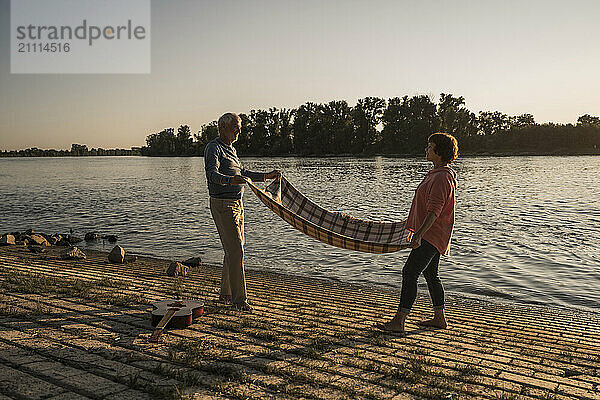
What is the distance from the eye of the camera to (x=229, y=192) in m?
7.15

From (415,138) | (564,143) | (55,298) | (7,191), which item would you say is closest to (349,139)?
(415,138)

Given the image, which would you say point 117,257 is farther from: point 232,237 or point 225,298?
point 232,237

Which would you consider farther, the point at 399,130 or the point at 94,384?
the point at 399,130

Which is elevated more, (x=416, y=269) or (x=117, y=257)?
(x=416, y=269)

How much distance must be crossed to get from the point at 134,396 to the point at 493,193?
125ft

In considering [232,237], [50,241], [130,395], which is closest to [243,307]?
[232,237]

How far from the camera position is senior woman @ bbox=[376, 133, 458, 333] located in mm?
6175

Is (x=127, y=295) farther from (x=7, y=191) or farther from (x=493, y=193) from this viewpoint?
(x=7, y=191)

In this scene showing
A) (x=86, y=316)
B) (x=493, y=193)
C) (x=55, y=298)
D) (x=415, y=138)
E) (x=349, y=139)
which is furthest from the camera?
(x=349, y=139)

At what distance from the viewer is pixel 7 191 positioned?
1909 inches

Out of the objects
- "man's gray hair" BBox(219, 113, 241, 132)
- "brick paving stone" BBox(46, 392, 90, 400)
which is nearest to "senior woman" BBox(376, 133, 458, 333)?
"man's gray hair" BBox(219, 113, 241, 132)

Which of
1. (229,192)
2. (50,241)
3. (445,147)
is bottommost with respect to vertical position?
(50,241)

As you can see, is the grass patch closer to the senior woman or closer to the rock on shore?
the senior woman

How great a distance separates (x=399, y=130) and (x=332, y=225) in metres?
144
